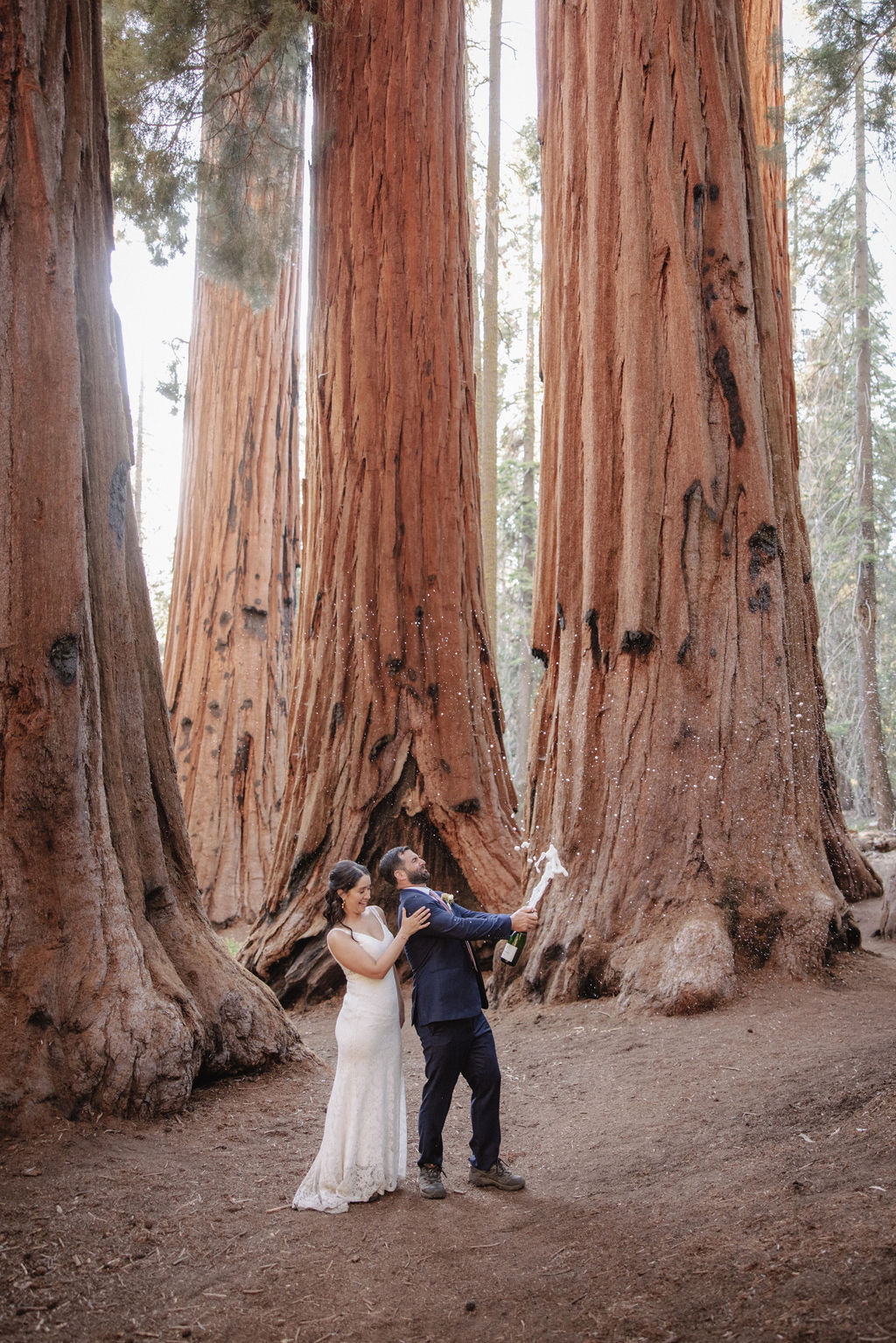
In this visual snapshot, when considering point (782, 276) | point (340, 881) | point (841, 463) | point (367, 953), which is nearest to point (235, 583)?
point (782, 276)

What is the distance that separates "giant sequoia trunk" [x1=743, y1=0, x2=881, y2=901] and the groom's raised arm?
122 inches

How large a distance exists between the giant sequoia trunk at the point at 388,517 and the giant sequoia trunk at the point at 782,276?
2.20m

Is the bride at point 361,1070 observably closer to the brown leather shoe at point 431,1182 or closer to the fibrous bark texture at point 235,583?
the brown leather shoe at point 431,1182

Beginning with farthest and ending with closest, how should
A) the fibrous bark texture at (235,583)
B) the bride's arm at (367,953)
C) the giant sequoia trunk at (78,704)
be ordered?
the fibrous bark texture at (235,583), the giant sequoia trunk at (78,704), the bride's arm at (367,953)

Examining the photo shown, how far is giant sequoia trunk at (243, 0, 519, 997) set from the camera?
700cm

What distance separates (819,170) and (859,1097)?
618 cm

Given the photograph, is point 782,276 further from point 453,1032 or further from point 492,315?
point 453,1032

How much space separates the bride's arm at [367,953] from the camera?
364cm

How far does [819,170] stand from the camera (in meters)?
7.07

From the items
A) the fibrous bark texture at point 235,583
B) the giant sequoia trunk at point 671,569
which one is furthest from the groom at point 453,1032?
the fibrous bark texture at point 235,583

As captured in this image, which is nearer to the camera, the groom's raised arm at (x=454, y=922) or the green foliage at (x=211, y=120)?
the groom's raised arm at (x=454, y=922)

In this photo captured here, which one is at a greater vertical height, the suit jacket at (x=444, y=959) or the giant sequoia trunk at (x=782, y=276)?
the giant sequoia trunk at (x=782, y=276)

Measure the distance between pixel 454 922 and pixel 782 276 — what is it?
7.25 m

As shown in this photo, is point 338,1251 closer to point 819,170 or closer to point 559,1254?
point 559,1254
